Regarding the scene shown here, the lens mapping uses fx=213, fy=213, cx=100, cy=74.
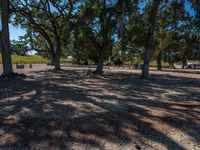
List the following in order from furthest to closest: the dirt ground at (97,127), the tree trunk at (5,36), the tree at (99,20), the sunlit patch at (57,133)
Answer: the tree at (99,20) → the tree trunk at (5,36) → the sunlit patch at (57,133) → the dirt ground at (97,127)

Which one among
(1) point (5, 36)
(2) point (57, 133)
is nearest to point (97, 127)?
(2) point (57, 133)

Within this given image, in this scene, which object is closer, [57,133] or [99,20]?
[57,133]

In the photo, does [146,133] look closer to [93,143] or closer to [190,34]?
[93,143]

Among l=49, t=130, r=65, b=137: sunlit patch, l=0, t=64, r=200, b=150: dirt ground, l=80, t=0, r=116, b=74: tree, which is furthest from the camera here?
l=80, t=0, r=116, b=74: tree

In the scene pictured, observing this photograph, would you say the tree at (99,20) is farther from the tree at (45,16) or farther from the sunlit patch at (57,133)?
the sunlit patch at (57,133)

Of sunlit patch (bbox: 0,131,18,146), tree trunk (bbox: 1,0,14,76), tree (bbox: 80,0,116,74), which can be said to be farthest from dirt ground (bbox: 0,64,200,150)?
tree (bbox: 80,0,116,74)

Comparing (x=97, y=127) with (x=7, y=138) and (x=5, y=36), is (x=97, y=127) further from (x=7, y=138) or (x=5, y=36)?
(x=5, y=36)

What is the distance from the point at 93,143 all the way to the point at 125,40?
1434 centimetres

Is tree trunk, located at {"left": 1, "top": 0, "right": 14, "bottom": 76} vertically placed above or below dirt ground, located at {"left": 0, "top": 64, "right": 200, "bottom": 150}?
above

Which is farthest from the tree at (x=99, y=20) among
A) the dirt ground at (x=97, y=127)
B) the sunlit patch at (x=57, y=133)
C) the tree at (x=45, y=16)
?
the sunlit patch at (x=57, y=133)

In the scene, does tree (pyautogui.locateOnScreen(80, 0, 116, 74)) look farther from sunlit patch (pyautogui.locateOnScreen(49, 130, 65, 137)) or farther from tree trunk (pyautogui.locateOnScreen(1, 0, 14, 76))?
sunlit patch (pyautogui.locateOnScreen(49, 130, 65, 137))

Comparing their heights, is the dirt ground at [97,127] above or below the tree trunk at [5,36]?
below

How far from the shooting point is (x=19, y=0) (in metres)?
18.1

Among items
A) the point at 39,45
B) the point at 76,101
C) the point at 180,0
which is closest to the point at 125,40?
the point at 180,0
